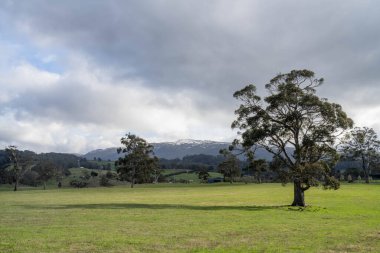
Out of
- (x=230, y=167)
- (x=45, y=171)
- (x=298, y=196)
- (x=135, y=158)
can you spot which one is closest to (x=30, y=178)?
(x=45, y=171)

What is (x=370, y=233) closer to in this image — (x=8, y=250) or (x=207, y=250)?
(x=207, y=250)

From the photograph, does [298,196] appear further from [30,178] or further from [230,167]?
[30,178]

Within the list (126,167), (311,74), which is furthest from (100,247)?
(126,167)

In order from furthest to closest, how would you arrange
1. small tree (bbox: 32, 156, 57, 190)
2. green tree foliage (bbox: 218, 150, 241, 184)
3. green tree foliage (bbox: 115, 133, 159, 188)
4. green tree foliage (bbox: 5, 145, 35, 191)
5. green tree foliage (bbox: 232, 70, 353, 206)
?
green tree foliage (bbox: 218, 150, 241, 184) < small tree (bbox: 32, 156, 57, 190) < green tree foliage (bbox: 115, 133, 159, 188) < green tree foliage (bbox: 5, 145, 35, 191) < green tree foliage (bbox: 232, 70, 353, 206)

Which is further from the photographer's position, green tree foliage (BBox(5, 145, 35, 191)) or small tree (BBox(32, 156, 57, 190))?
small tree (BBox(32, 156, 57, 190))

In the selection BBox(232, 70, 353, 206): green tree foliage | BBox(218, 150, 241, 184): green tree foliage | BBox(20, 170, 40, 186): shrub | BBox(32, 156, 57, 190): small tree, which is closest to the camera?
BBox(232, 70, 353, 206): green tree foliage

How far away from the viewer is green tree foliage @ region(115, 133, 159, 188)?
123812mm

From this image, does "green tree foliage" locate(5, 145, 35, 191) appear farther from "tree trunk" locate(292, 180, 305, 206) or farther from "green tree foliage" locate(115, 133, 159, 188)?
"tree trunk" locate(292, 180, 305, 206)

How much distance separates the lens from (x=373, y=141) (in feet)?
442

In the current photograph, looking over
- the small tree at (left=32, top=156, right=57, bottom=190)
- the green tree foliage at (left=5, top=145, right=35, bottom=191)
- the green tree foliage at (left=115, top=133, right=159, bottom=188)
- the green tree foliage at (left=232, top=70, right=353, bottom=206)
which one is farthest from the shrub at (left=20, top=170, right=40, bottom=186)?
the green tree foliage at (left=232, top=70, right=353, bottom=206)

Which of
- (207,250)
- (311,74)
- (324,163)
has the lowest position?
(207,250)

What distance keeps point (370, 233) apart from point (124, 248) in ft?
41.4

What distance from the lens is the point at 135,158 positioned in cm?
12406

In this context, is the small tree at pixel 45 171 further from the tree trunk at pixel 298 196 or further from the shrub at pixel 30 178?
the tree trunk at pixel 298 196
